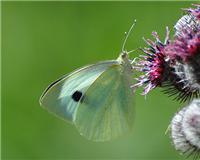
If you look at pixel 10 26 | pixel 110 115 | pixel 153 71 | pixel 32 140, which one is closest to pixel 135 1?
pixel 10 26

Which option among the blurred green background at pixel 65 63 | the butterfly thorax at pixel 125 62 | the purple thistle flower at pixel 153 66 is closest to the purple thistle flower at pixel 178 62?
the purple thistle flower at pixel 153 66

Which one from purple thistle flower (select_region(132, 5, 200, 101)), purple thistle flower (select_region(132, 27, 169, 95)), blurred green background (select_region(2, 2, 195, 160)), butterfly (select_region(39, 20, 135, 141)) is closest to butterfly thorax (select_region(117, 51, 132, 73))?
butterfly (select_region(39, 20, 135, 141))

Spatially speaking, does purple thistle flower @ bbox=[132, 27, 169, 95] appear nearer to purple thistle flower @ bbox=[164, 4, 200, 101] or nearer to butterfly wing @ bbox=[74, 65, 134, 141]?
purple thistle flower @ bbox=[164, 4, 200, 101]

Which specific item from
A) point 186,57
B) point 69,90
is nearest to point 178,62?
point 186,57

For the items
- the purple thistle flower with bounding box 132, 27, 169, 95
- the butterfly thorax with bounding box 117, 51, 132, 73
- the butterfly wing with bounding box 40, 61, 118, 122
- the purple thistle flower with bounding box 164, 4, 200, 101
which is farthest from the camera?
the butterfly thorax with bounding box 117, 51, 132, 73

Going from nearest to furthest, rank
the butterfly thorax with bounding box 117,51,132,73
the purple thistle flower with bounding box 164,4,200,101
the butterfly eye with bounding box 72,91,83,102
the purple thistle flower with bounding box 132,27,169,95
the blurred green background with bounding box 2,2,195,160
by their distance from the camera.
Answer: the purple thistle flower with bounding box 164,4,200,101 → the purple thistle flower with bounding box 132,27,169,95 → the butterfly thorax with bounding box 117,51,132,73 → the butterfly eye with bounding box 72,91,83,102 → the blurred green background with bounding box 2,2,195,160

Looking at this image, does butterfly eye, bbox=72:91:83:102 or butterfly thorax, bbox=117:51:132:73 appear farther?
butterfly eye, bbox=72:91:83:102

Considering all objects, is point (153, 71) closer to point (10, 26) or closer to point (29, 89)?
point (29, 89)
